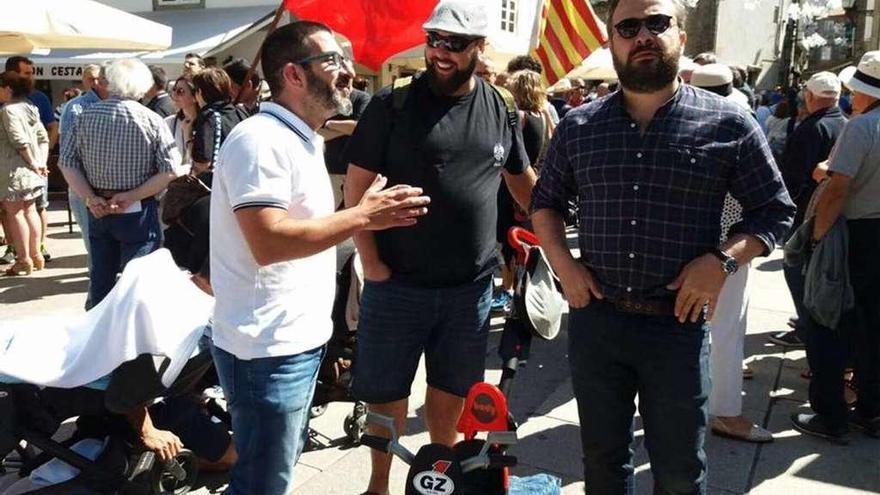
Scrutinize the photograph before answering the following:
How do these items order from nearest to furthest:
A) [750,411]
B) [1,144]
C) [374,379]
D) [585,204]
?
[585,204]
[374,379]
[750,411]
[1,144]

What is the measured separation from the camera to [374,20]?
396 centimetres

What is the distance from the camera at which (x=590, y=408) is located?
253 cm

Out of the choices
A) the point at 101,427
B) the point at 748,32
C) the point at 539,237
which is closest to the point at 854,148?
the point at 539,237

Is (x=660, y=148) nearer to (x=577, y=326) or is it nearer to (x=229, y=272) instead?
(x=577, y=326)

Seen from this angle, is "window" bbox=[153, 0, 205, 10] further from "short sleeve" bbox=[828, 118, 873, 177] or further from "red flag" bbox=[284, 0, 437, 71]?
"short sleeve" bbox=[828, 118, 873, 177]

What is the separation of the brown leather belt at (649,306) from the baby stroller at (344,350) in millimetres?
1670

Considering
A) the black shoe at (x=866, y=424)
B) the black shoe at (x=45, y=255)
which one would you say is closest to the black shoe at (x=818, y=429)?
the black shoe at (x=866, y=424)

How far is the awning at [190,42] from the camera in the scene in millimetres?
13234

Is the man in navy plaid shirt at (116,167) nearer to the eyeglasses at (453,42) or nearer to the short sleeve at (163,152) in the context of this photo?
the short sleeve at (163,152)

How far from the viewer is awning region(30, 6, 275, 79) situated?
43.4 feet

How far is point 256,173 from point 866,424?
352 cm

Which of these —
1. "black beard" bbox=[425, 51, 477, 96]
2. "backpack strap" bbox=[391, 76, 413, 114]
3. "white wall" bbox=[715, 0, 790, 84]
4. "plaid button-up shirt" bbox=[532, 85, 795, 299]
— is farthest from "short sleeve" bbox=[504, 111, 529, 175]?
"white wall" bbox=[715, 0, 790, 84]

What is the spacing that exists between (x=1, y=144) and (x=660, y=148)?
6.79 metres

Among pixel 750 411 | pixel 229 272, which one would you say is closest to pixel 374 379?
pixel 229 272
